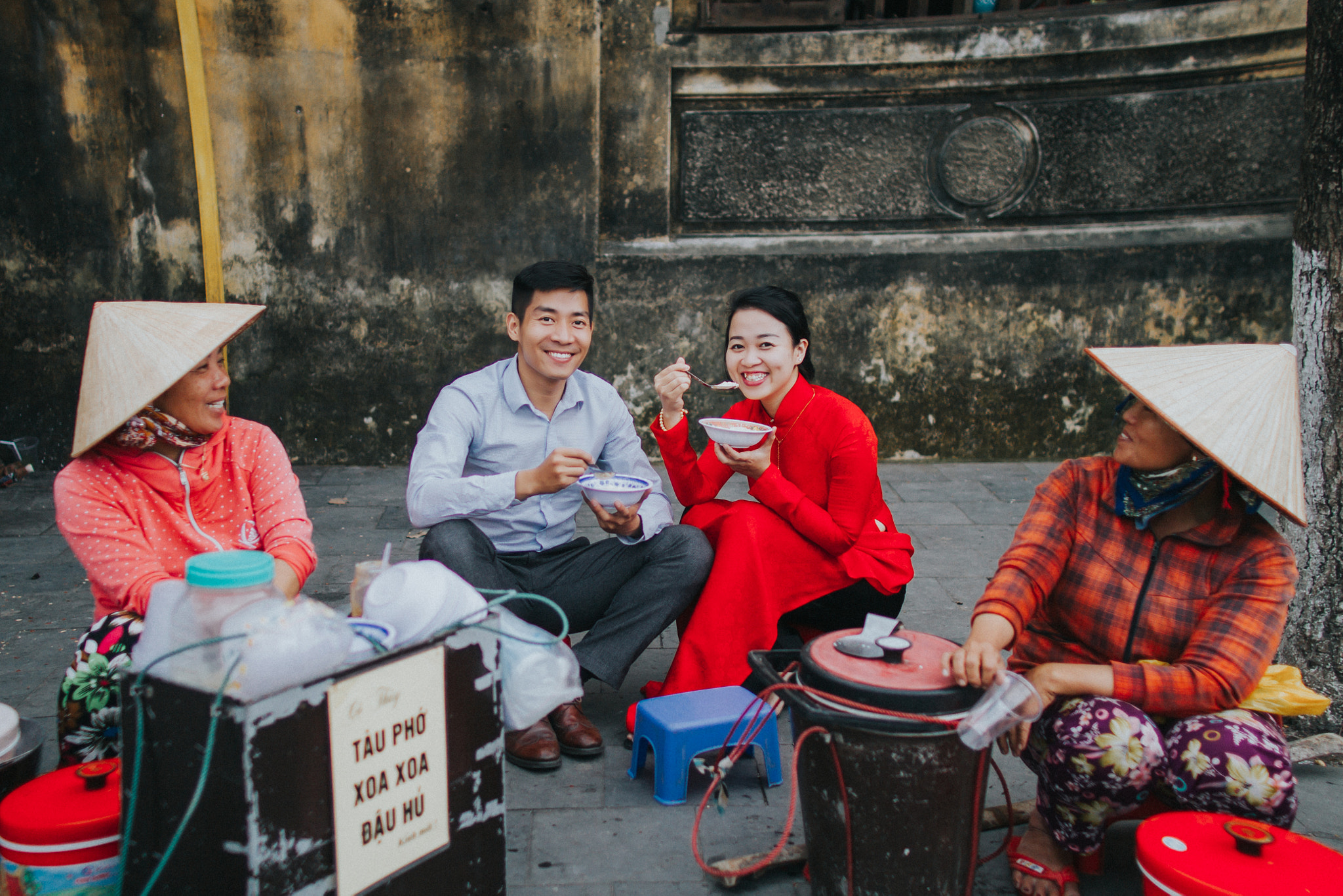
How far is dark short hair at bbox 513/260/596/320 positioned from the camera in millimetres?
3098

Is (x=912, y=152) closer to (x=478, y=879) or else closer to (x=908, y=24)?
(x=908, y=24)

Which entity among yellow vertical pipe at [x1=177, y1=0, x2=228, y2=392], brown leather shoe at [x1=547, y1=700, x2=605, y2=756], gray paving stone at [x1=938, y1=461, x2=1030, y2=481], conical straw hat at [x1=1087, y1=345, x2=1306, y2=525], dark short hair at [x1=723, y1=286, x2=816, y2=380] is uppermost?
yellow vertical pipe at [x1=177, y1=0, x2=228, y2=392]

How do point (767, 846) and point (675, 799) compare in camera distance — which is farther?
point (675, 799)

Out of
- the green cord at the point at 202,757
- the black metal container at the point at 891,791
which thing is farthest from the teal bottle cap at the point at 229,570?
the black metal container at the point at 891,791

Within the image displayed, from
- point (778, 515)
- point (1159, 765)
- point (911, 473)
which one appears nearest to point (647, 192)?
point (911, 473)

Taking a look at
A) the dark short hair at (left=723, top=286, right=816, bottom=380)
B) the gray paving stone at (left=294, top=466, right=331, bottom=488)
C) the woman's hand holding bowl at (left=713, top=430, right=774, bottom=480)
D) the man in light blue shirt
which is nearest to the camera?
the man in light blue shirt

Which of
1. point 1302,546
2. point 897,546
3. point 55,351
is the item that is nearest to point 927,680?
point 897,546

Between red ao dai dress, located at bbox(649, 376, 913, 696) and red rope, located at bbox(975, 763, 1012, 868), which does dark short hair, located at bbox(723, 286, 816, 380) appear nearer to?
red ao dai dress, located at bbox(649, 376, 913, 696)

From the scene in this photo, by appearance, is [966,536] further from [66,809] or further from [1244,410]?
[66,809]

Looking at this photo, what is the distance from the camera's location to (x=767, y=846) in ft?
8.04

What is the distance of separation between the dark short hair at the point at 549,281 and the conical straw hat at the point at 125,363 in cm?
107

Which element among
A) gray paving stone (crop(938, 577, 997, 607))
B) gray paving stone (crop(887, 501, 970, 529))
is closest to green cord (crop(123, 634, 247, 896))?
gray paving stone (crop(938, 577, 997, 607))

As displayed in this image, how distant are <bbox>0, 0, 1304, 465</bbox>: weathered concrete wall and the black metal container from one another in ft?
15.1

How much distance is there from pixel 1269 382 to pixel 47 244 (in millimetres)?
6595
